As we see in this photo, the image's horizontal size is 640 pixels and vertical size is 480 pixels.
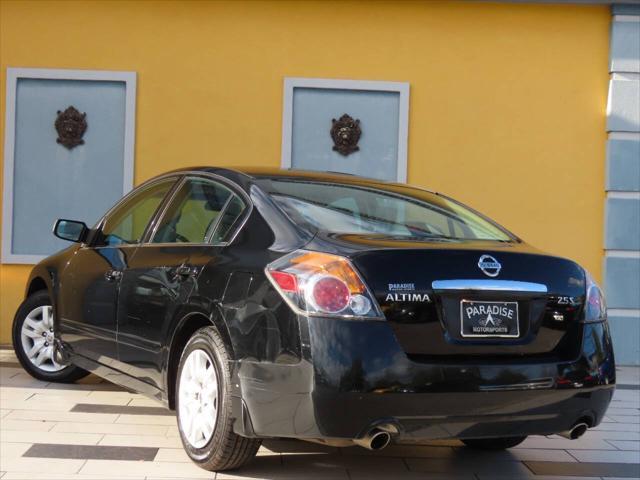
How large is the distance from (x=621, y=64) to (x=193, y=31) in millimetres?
3944

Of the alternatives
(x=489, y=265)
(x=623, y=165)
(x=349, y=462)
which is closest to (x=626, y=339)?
(x=623, y=165)

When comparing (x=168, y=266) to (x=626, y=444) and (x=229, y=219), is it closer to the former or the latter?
(x=229, y=219)

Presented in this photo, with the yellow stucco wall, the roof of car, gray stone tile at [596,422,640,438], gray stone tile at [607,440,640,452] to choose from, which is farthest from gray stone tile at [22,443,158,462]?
the yellow stucco wall

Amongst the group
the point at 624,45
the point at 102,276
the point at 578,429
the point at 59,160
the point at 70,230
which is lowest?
the point at 578,429

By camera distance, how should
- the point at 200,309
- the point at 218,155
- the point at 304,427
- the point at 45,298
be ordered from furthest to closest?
the point at 218,155 → the point at 45,298 → the point at 200,309 → the point at 304,427

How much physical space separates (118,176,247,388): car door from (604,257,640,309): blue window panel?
5.07 metres

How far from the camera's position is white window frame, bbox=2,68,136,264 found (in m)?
9.05

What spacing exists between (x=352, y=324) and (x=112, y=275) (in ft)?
7.01

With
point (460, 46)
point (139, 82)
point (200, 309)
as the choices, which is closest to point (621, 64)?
point (460, 46)

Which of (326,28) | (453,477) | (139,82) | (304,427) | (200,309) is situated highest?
(326,28)

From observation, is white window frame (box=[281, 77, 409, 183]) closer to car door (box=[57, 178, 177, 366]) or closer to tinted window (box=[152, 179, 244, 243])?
car door (box=[57, 178, 177, 366])

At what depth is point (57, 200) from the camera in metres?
9.14

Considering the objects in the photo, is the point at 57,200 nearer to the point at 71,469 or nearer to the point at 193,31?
the point at 193,31

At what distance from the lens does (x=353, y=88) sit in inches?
359
